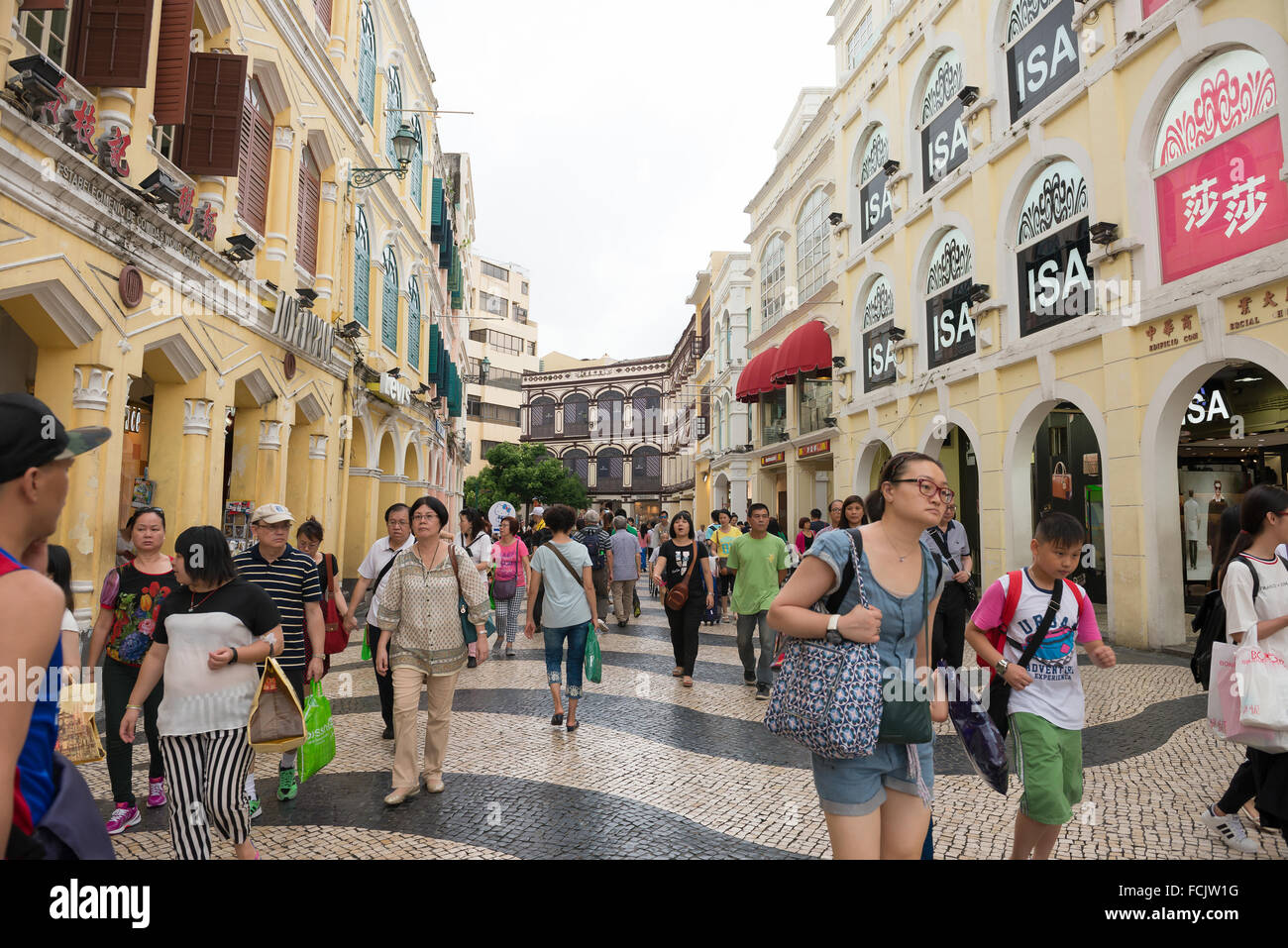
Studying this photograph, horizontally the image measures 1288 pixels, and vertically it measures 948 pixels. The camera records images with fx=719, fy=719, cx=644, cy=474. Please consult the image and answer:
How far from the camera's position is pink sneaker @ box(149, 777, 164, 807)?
13.7 feet

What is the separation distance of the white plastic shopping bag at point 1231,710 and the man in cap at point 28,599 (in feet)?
13.2

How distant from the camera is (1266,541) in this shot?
10.7 feet

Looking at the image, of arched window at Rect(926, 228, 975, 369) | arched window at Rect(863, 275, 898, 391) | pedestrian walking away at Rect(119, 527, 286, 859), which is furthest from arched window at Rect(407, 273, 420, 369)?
pedestrian walking away at Rect(119, 527, 286, 859)

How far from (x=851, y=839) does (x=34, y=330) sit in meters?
8.04

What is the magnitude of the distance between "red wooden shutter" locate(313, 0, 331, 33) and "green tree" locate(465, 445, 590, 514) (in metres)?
27.1

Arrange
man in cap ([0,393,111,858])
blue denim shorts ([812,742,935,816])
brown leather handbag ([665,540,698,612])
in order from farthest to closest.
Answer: brown leather handbag ([665,540,698,612]) < blue denim shorts ([812,742,935,816]) < man in cap ([0,393,111,858])

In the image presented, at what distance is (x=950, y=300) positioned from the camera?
1403cm

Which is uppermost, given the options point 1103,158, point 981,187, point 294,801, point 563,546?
point 981,187

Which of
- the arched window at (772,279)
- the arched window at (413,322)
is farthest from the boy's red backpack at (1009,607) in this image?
the arched window at (772,279)

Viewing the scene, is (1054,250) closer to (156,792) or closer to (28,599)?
(156,792)

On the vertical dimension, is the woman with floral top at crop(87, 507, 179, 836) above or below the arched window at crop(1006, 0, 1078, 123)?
below

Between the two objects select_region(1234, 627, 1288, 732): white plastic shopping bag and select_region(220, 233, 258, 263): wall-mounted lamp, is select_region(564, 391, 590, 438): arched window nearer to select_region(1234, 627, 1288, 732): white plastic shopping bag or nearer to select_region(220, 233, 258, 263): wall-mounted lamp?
select_region(220, 233, 258, 263): wall-mounted lamp
